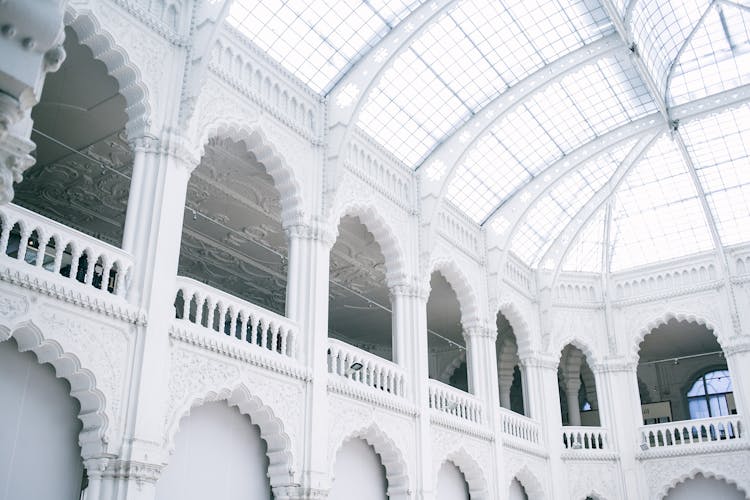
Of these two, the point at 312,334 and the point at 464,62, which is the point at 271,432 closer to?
the point at 312,334

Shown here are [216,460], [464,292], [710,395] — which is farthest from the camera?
[710,395]

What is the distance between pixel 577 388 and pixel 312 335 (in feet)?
58.2

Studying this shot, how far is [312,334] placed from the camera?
56.4 feet

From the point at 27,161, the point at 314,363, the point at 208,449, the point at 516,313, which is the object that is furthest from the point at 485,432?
the point at 27,161

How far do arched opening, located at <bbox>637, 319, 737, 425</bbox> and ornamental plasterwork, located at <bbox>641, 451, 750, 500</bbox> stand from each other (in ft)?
22.1

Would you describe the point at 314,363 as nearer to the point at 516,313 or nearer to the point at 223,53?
the point at 223,53

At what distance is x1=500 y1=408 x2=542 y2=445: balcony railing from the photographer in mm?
24297

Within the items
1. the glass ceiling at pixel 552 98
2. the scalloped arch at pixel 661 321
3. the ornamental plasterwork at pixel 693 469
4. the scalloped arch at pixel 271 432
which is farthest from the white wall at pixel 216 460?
the scalloped arch at pixel 661 321

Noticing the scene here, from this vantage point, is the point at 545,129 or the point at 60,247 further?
the point at 545,129

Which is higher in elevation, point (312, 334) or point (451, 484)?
point (312, 334)

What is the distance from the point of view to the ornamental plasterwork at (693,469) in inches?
983

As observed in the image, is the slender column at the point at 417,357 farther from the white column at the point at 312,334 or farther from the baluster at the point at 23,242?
the baluster at the point at 23,242

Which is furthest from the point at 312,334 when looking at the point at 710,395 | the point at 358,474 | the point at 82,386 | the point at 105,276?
the point at 710,395

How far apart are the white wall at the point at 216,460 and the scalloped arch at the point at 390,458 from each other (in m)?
3.00
